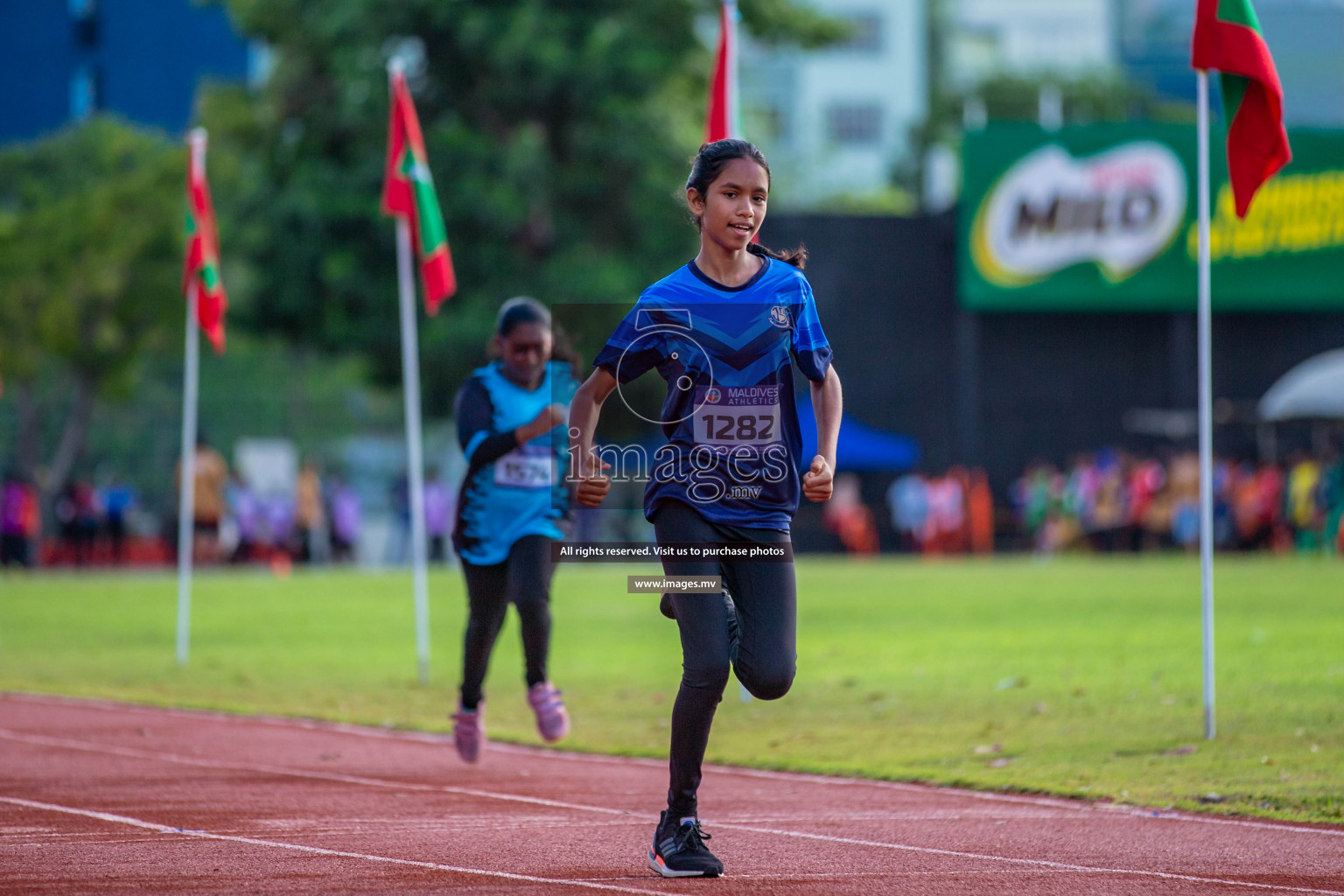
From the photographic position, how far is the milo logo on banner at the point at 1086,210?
3725 cm

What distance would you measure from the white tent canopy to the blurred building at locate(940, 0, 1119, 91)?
47.8 meters

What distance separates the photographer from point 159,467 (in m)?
54.0

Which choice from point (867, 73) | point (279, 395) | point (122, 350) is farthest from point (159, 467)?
point (867, 73)

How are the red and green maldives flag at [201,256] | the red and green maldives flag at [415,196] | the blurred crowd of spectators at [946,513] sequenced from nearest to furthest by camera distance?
the red and green maldives flag at [415,196] → the red and green maldives flag at [201,256] → the blurred crowd of spectators at [946,513]

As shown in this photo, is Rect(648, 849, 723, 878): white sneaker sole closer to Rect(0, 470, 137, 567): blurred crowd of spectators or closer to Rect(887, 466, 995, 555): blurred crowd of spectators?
Rect(0, 470, 137, 567): blurred crowd of spectators

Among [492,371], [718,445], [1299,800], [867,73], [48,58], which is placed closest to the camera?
[718,445]

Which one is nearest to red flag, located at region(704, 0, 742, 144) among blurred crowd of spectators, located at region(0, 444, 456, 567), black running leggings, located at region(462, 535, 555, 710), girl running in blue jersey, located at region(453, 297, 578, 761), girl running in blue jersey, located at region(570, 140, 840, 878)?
girl running in blue jersey, located at region(453, 297, 578, 761)

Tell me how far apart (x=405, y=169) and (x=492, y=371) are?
586 centimetres

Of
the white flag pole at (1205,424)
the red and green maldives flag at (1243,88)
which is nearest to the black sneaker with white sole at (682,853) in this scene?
the white flag pole at (1205,424)

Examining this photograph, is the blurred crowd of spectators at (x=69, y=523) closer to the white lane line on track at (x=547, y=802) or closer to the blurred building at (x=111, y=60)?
the blurred building at (x=111, y=60)

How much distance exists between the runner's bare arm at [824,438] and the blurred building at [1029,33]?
79059 mm

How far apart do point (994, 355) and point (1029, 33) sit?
50.4 meters

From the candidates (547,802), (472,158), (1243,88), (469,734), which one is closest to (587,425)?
(547,802)

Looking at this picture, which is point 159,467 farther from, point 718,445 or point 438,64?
point 718,445
